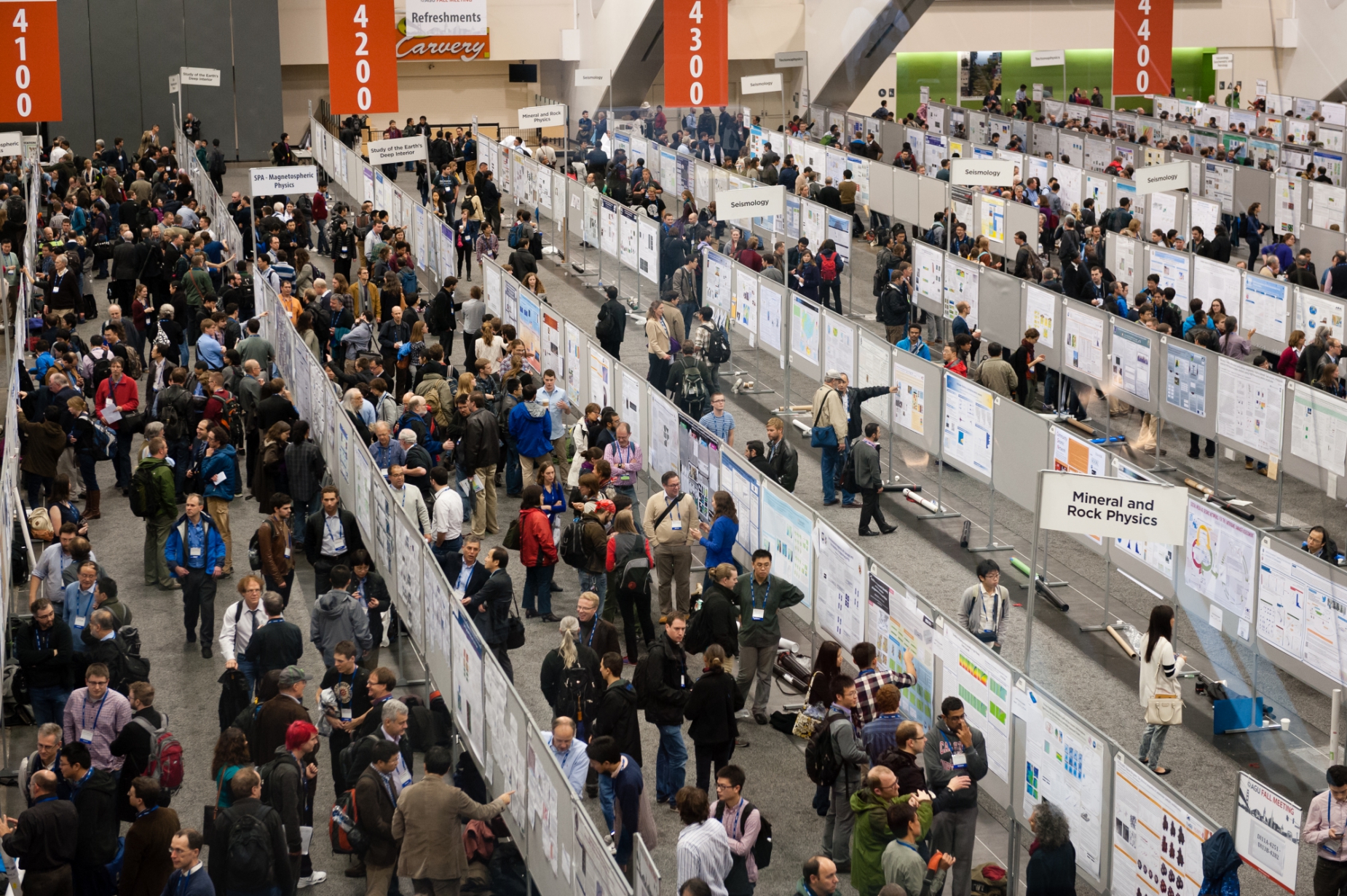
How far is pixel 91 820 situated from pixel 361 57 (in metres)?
19.4

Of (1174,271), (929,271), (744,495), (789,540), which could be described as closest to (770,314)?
(929,271)

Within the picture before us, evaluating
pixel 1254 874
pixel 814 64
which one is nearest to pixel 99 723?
pixel 1254 874

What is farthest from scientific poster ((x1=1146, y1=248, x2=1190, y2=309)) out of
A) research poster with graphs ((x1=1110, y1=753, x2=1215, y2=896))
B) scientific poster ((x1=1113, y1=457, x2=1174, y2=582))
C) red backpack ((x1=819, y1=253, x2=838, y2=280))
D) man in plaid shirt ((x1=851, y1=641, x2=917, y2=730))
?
research poster with graphs ((x1=1110, y1=753, x2=1215, y2=896))

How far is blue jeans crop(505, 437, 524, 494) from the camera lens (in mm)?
16500

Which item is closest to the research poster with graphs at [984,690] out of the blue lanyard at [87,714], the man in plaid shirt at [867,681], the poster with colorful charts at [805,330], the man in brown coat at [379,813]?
the man in plaid shirt at [867,681]

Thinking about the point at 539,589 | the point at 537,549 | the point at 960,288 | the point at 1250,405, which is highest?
the point at 960,288

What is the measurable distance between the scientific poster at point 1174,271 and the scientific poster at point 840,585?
37.7ft

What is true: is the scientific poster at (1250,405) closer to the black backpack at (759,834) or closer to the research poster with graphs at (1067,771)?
the research poster with graphs at (1067,771)

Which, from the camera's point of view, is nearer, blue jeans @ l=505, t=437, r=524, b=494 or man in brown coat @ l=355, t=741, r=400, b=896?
man in brown coat @ l=355, t=741, r=400, b=896

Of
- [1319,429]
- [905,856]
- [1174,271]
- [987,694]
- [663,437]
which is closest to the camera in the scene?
[905,856]

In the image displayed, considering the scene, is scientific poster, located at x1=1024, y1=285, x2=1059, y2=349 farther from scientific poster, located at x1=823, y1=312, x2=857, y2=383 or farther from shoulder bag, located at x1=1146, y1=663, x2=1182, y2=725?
shoulder bag, located at x1=1146, y1=663, x2=1182, y2=725

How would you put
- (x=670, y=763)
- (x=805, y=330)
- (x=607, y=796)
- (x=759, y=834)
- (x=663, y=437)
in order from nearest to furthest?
(x=759, y=834), (x=607, y=796), (x=670, y=763), (x=663, y=437), (x=805, y=330)

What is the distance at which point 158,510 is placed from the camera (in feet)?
45.6

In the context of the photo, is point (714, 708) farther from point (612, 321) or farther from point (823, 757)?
point (612, 321)
